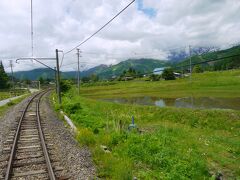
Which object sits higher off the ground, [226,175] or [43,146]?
[43,146]

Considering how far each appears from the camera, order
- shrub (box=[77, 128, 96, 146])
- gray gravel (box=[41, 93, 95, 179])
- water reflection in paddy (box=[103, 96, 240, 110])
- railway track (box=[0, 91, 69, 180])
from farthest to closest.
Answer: water reflection in paddy (box=[103, 96, 240, 110]) < shrub (box=[77, 128, 96, 146]) < gray gravel (box=[41, 93, 95, 179]) < railway track (box=[0, 91, 69, 180])

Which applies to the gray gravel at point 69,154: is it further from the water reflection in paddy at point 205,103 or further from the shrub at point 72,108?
the water reflection in paddy at point 205,103

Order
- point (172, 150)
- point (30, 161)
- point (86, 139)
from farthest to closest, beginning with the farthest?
point (86, 139)
point (172, 150)
point (30, 161)

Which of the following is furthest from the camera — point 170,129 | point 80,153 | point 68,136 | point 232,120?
point 232,120

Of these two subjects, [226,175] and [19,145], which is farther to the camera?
[19,145]

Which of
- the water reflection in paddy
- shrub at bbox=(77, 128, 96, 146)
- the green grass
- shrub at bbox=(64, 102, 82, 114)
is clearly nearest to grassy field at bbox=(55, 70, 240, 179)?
shrub at bbox=(77, 128, 96, 146)

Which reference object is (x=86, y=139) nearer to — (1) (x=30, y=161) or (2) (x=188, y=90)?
(1) (x=30, y=161)

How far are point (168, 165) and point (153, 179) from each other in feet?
5.02

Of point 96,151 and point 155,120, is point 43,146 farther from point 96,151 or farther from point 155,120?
point 155,120

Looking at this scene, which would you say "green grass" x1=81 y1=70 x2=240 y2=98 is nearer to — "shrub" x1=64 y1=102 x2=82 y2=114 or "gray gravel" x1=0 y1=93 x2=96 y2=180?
"shrub" x1=64 y1=102 x2=82 y2=114

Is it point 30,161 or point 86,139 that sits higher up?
point 86,139

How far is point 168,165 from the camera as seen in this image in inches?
443

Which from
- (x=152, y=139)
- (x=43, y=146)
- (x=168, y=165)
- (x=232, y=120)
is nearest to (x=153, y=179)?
(x=168, y=165)

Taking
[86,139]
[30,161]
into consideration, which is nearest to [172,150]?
[86,139]
